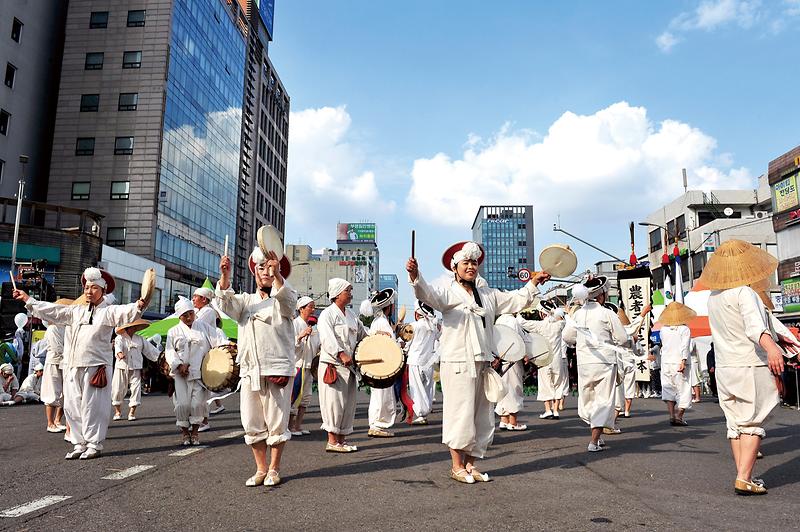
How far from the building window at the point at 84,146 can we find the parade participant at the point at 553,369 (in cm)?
3868

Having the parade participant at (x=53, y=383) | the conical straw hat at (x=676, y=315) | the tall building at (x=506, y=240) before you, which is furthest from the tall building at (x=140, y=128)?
the tall building at (x=506, y=240)

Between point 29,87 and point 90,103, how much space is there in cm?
364

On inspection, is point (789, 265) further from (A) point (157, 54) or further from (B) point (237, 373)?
(A) point (157, 54)

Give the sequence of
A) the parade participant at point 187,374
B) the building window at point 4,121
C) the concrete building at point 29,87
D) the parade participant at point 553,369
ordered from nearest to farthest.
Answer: the parade participant at point 187,374
the parade participant at point 553,369
the building window at point 4,121
the concrete building at point 29,87

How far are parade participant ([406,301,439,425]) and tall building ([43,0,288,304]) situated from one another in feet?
106

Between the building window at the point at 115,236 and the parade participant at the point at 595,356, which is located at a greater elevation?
the building window at the point at 115,236

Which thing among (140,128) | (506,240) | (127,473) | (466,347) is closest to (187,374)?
(127,473)

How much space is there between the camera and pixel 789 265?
3266cm

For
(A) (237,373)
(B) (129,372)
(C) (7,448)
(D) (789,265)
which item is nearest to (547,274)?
(A) (237,373)

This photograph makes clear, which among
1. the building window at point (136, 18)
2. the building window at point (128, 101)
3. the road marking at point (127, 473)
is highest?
the building window at point (136, 18)

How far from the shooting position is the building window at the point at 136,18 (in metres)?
41.6

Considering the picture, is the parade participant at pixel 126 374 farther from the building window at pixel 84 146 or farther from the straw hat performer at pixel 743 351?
the building window at pixel 84 146

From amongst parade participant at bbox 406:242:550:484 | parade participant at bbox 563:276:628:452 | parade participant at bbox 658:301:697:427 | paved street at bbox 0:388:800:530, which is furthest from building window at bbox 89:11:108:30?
parade participant at bbox 406:242:550:484

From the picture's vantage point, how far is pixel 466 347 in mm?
5312
